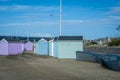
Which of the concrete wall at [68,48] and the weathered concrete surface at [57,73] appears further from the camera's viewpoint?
the concrete wall at [68,48]

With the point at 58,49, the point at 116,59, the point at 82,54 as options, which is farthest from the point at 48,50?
the point at 116,59

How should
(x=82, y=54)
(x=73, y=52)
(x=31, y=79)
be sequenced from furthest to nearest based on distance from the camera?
(x=73, y=52) → (x=82, y=54) → (x=31, y=79)

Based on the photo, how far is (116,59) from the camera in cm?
2659

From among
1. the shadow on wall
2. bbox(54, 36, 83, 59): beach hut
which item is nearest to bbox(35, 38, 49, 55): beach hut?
bbox(54, 36, 83, 59): beach hut

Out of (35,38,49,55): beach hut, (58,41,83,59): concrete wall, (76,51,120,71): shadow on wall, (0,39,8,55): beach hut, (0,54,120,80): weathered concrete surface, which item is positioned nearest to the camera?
(0,54,120,80): weathered concrete surface

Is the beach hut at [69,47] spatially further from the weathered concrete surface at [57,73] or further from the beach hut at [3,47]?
the beach hut at [3,47]

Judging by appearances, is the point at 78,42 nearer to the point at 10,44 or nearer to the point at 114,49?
the point at 114,49

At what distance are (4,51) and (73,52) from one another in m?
22.3

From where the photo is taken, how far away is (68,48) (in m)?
47.3

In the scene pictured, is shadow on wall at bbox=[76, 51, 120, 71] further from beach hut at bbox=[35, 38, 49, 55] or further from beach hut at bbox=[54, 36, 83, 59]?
beach hut at bbox=[35, 38, 49, 55]

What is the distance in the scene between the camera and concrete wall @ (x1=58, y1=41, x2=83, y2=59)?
4706 cm

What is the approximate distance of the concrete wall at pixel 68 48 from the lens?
4706cm

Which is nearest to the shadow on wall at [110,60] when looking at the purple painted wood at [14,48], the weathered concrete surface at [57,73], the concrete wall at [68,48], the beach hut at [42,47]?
the weathered concrete surface at [57,73]

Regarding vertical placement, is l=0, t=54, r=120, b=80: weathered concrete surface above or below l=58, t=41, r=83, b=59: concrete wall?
below
